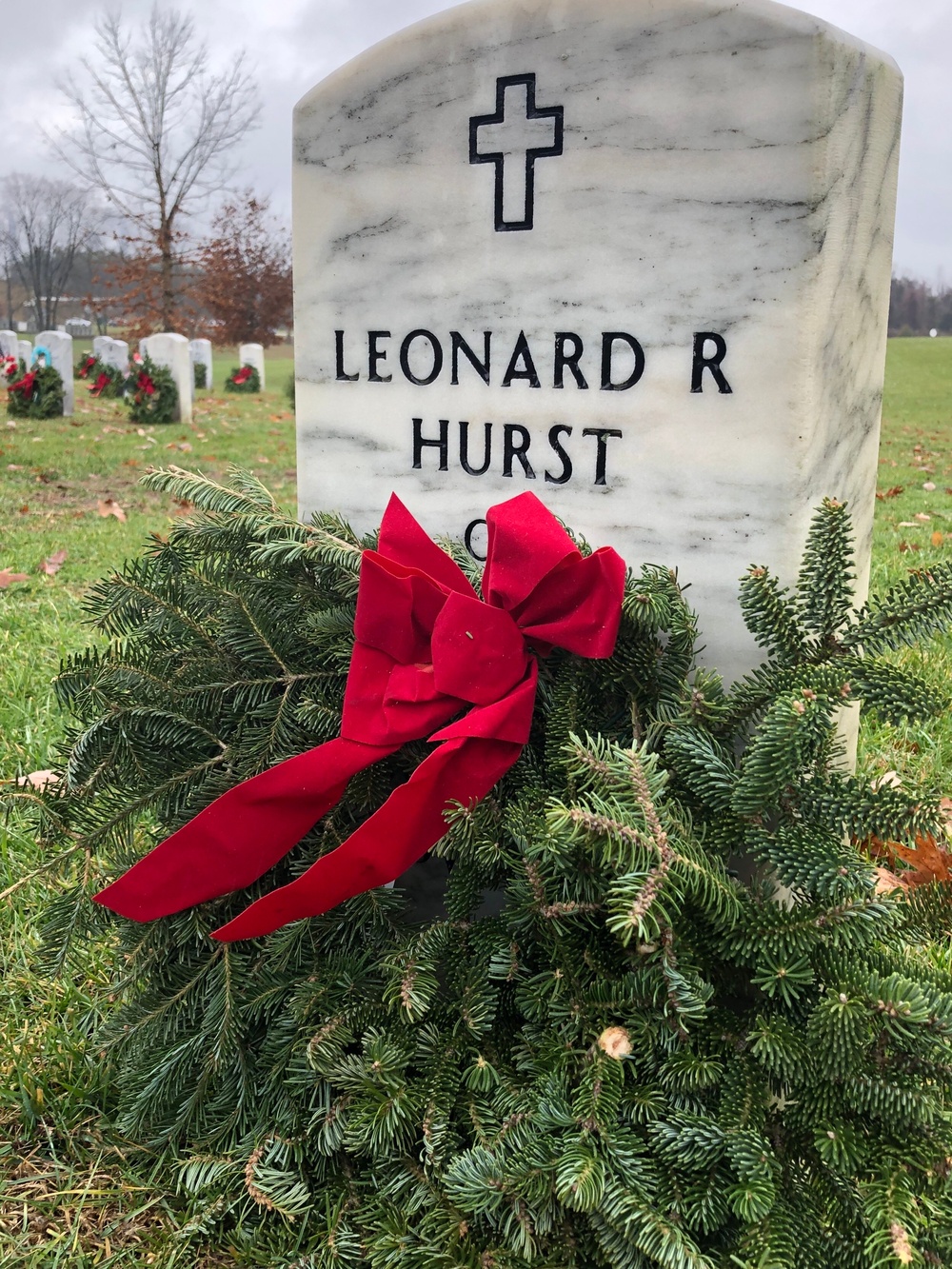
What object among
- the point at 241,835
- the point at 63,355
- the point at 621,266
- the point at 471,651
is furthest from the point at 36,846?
the point at 63,355

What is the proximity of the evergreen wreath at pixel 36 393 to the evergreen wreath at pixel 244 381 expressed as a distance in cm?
744

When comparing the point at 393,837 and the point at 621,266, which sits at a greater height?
the point at 621,266

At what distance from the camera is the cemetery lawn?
154cm

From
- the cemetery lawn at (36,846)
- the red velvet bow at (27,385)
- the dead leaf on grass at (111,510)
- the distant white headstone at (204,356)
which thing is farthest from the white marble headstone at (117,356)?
the dead leaf on grass at (111,510)

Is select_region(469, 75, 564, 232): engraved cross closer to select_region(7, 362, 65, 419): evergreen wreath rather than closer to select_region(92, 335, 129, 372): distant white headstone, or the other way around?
select_region(7, 362, 65, 419): evergreen wreath

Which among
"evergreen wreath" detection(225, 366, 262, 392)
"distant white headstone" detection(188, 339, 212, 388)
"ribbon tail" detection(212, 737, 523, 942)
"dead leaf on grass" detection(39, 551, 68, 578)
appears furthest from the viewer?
"distant white headstone" detection(188, 339, 212, 388)

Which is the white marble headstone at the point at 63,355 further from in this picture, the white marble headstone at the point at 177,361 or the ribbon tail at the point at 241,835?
the ribbon tail at the point at 241,835

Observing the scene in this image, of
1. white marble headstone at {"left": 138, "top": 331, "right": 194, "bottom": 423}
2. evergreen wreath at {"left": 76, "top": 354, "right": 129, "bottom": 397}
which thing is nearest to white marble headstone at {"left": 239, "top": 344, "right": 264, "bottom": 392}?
evergreen wreath at {"left": 76, "top": 354, "right": 129, "bottom": 397}

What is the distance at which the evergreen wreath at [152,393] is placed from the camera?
1213cm

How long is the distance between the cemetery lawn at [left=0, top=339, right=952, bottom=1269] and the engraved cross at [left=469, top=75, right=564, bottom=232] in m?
0.71

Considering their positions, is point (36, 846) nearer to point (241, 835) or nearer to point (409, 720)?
point (241, 835)

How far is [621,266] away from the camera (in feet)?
5.39

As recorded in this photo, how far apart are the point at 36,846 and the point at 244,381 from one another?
1816cm

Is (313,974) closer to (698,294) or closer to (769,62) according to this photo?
(698,294)
